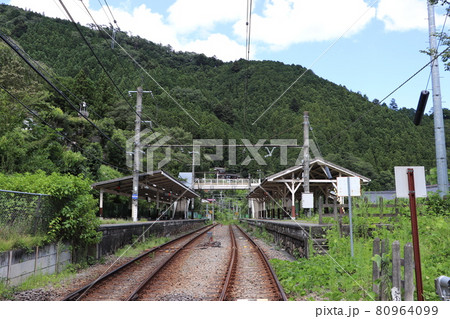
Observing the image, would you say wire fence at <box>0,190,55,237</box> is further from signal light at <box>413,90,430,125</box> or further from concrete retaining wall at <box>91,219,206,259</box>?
signal light at <box>413,90,430,125</box>

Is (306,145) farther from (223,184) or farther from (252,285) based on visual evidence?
(223,184)

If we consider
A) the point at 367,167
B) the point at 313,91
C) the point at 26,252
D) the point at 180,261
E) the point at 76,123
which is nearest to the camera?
the point at 26,252

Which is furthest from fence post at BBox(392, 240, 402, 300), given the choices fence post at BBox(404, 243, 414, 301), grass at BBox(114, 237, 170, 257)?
grass at BBox(114, 237, 170, 257)

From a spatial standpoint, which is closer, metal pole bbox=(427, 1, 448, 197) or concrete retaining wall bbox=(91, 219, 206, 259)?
metal pole bbox=(427, 1, 448, 197)

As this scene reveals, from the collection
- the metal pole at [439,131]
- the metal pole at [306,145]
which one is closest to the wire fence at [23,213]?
the metal pole at [439,131]

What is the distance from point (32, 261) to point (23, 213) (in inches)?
41.4

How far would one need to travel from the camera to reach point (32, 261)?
7.20m

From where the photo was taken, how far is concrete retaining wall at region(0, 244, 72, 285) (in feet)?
20.7

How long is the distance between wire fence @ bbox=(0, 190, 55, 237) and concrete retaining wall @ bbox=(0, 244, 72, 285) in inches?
18.9

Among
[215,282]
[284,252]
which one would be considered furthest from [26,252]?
[284,252]

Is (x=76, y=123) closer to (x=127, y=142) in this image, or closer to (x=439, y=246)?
(x=127, y=142)

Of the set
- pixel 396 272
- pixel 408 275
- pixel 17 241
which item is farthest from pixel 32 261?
pixel 408 275

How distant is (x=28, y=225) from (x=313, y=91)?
29.4 m
